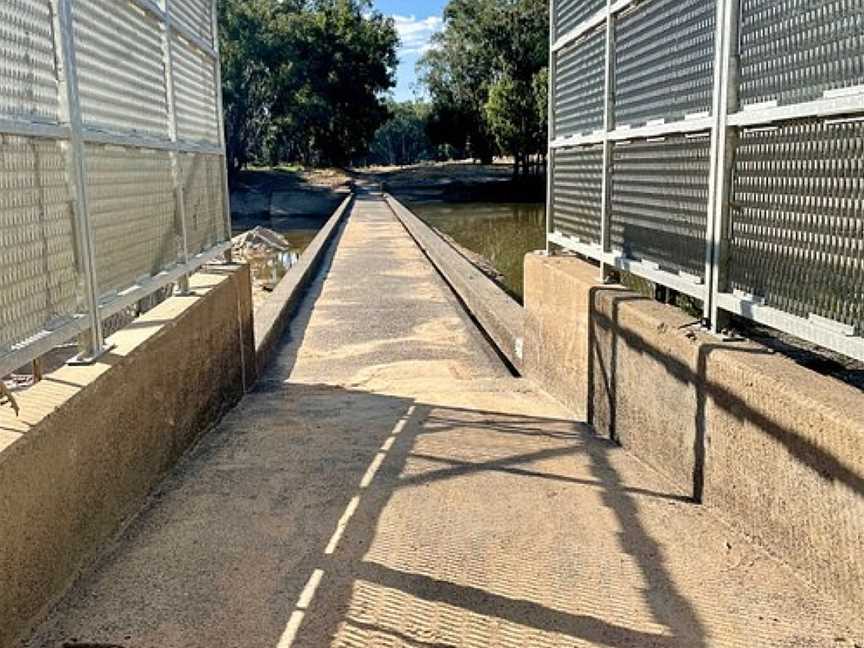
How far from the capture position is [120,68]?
4.12m

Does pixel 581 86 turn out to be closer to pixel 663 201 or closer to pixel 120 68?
pixel 663 201

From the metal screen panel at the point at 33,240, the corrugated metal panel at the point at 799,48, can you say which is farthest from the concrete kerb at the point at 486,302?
the metal screen panel at the point at 33,240

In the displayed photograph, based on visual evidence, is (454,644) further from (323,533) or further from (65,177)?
(65,177)

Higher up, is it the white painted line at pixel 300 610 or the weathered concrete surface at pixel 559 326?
the weathered concrete surface at pixel 559 326

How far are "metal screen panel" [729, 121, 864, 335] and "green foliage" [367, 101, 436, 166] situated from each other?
113853 mm

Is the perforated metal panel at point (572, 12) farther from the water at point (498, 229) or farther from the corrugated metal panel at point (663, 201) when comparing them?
the water at point (498, 229)

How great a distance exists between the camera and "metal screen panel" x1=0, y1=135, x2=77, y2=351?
273 cm

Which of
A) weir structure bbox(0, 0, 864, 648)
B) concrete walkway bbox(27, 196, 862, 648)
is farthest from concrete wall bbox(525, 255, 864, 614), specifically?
concrete walkway bbox(27, 196, 862, 648)

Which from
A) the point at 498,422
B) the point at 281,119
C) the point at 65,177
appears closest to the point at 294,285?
the point at 498,422

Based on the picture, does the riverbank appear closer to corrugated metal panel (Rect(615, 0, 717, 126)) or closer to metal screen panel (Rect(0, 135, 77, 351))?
corrugated metal panel (Rect(615, 0, 717, 126))

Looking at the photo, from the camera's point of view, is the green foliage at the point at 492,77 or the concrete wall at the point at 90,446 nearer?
the concrete wall at the point at 90,446

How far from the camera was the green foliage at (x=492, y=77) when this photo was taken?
1925 inches

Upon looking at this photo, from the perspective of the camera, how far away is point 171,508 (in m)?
3.69

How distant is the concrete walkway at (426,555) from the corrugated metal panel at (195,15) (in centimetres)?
276
